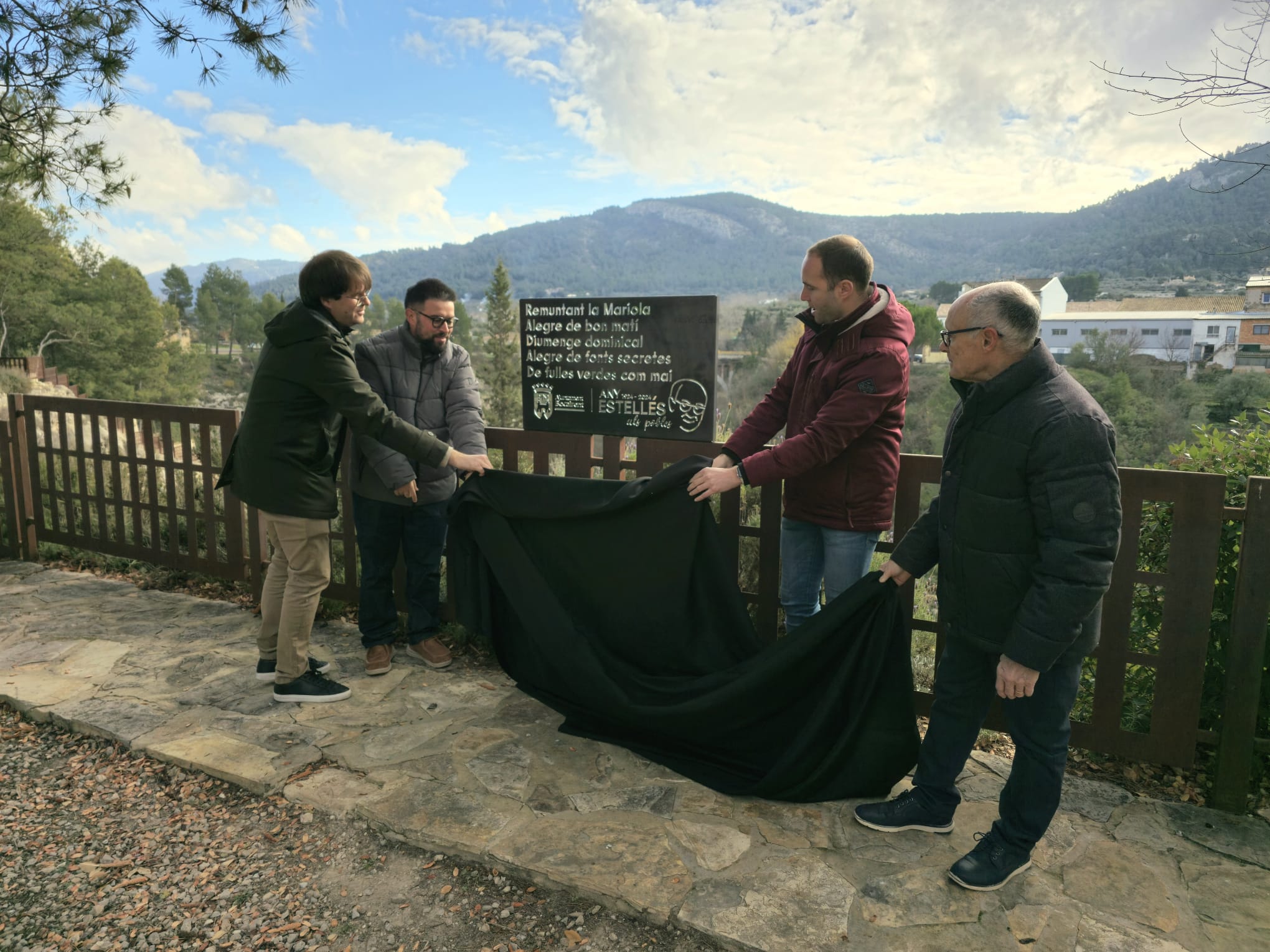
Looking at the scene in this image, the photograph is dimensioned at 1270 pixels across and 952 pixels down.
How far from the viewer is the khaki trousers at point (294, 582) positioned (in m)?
3.56

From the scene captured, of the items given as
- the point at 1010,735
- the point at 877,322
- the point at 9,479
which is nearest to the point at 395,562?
the point at 877,322

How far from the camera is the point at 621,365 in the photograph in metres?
3.91

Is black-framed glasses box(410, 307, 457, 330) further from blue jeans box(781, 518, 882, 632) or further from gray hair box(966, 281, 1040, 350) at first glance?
gray hair box(966, 281, 1040, 350)

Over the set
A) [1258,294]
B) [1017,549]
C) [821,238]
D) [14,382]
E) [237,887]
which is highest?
[821,238]

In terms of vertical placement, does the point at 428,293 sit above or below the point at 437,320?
above

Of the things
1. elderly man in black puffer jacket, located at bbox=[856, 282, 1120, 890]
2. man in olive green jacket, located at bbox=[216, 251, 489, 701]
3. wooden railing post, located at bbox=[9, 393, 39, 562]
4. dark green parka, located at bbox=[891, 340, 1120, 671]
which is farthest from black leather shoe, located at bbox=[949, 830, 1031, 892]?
wooden railing post, located at bbox=[9, 393, 39, 562]

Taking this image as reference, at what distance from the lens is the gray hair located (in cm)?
221

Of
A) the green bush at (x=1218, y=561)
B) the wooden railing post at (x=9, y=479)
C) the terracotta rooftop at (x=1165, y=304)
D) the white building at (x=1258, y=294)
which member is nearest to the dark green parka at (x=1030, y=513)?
the green bush at (x=1218, y=561)

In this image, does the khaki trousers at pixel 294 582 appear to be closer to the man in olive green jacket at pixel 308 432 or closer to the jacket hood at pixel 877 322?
the man in olive green jacket at pixel 308 432

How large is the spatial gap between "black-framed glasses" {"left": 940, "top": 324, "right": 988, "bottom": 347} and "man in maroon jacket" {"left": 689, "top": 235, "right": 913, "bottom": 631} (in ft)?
1.94

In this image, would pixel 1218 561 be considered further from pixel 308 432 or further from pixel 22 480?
pixel 22 480

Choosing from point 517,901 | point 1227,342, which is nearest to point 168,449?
point 517,901

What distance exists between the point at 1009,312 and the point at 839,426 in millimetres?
840

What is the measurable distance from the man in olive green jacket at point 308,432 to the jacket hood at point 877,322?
1.68m
